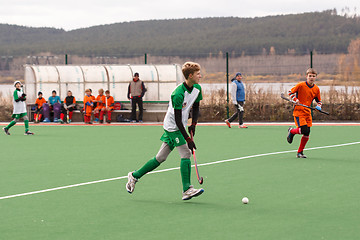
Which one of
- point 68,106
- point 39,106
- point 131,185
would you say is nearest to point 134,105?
point 68,106

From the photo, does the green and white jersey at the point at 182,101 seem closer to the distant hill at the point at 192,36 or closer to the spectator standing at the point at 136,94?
the spectator standing at the point at 136,94

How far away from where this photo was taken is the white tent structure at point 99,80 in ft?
90.4

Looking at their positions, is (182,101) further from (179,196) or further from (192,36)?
(192,36)

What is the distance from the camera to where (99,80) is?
91.3 feet

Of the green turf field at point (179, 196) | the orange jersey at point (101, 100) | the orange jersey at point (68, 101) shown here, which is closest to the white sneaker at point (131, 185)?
the green turf field at point (179, 196)

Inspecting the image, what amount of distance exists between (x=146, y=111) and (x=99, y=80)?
102 inches

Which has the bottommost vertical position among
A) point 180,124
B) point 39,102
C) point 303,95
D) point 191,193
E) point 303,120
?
point 191,193

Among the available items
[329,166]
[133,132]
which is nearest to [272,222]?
[329,166]

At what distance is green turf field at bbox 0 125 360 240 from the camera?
7.11m

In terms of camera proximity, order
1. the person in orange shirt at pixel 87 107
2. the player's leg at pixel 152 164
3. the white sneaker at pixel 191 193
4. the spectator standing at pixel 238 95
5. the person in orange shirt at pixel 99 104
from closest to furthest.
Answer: the white sneaker at pixel 191 193 → the player's leg at pixel 152 164 → the spectator standing at pixel 238 95 → the person in orange shirt at pixel 87 107 → the person in orange shirt at pixel 99 104

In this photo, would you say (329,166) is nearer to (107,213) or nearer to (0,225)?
(107,213)

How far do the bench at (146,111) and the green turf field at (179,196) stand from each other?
1021cm

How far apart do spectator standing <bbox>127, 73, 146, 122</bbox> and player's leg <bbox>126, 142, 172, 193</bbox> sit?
663 inches

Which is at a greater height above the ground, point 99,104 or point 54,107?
point 99,104
